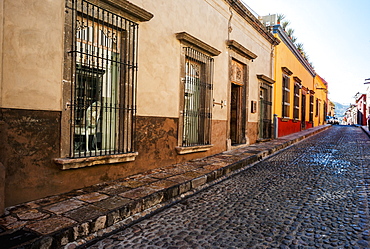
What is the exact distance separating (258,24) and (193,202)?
30.8ft

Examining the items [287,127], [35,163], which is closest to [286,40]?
[287,127]

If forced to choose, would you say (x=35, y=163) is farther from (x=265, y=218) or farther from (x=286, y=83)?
(x=286, y=83)

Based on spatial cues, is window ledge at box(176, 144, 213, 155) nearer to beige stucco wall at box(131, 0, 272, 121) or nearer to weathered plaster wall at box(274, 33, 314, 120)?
beige stucco wall at box(131, 0, 272, 121)

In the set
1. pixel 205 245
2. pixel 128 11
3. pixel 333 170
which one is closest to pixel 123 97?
pixel 128 11

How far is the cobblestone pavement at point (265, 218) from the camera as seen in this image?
107 inches

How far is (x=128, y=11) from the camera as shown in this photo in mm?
4719

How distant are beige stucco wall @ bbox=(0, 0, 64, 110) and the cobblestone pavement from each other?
80.8 inches

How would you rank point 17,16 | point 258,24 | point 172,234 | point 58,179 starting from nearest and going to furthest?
point 172,234 < point 17,16 < point 58,179 < point 258,24

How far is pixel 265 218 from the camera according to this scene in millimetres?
3338

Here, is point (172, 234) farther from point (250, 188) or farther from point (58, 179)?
point (250, 188)

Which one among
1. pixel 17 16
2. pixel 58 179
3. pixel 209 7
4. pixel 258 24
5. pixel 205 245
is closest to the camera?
pixel 205 245

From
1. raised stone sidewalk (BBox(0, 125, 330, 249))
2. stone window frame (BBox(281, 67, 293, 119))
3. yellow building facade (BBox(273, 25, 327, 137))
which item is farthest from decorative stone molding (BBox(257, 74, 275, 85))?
raised stone sidewalk (BBox(0, 125, 330, 249))

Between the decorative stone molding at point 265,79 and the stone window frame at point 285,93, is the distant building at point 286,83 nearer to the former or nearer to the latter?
the stone window frame at point 285,93

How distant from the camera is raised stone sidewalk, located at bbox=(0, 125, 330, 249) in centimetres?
257
